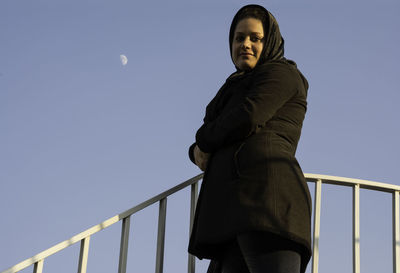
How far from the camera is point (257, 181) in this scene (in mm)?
1772

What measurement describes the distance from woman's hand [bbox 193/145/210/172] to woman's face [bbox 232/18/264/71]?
0.33 meters

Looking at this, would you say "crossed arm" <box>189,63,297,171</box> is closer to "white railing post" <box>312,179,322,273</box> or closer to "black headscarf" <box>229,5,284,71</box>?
"black headscarf" <box>229,5,284,71</box>

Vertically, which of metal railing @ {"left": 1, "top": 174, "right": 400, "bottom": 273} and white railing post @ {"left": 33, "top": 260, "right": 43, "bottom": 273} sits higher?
metal railing @ {"left": 1, "top": 174, "right": 400, "bottom": 273}

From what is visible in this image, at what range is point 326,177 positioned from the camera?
9.05ft

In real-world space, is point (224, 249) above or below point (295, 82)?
below

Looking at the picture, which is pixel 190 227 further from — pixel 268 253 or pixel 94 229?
pixel 268 253

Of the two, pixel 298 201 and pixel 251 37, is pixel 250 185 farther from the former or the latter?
pixel 251 37

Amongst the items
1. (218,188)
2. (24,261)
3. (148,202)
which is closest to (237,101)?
(218,188)

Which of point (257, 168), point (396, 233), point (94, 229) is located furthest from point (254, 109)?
point (396, 233)

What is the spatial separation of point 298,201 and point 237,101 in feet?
1.27

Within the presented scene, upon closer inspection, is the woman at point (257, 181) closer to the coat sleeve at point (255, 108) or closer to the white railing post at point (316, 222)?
the coat sleeve at point (255, 108)

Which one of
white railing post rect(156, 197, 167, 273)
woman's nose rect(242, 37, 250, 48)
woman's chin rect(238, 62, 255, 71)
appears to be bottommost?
white railing post rect(156, 197, 167, 273)

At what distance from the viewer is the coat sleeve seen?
181 cm

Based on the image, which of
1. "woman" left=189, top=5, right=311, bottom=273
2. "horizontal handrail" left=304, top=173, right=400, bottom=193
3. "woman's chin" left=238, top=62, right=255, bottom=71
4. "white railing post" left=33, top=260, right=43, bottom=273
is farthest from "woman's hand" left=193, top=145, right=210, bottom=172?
"horizontal handrail" left=304, top=173, right=400, bottom=193
